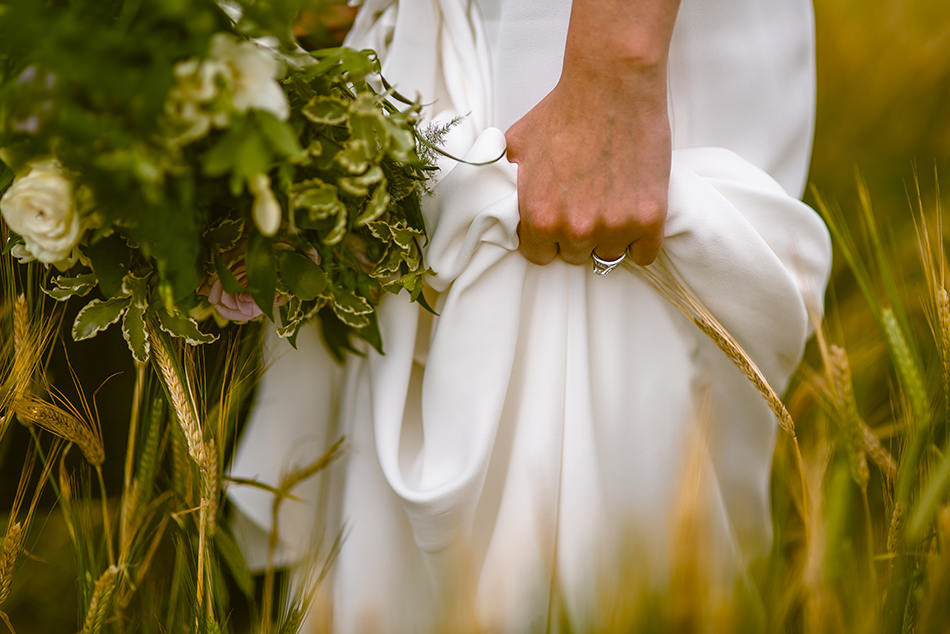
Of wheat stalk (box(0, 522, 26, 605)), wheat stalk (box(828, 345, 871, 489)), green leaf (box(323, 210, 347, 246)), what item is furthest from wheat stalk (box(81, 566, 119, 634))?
wheat stalk (box(828, 345, 871, 489))

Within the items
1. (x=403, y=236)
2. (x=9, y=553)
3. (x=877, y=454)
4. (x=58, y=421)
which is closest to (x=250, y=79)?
(x=403, y=236)

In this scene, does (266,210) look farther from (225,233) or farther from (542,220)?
(542,220)

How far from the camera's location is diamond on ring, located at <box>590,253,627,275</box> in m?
0.84

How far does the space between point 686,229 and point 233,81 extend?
1.64 ft

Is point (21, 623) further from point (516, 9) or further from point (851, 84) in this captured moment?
point (851, 84)

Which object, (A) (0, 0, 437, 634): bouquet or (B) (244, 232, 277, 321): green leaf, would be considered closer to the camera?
(A) (0, 0, 437, 634): bouquet

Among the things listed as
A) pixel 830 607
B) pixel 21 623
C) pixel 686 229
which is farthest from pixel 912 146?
pixel 21 623

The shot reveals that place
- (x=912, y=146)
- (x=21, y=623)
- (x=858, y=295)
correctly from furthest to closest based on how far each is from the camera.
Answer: (x=912, y=146), (x=858, y=295), (x=21, y=623)

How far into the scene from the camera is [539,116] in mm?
826

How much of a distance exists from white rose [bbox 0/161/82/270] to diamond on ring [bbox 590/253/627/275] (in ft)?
1.77

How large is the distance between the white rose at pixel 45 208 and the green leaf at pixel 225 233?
12 cm

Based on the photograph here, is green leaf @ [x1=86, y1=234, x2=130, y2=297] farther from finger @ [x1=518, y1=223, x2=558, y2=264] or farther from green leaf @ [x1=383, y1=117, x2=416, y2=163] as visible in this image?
finger @ [x1=518, y1=223, x2=558, y2=264]

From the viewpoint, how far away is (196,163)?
625mm

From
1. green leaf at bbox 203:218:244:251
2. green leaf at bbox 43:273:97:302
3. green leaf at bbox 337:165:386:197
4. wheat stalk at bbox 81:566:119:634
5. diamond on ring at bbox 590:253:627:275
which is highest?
green leaf at bbox 337:165:386:197
